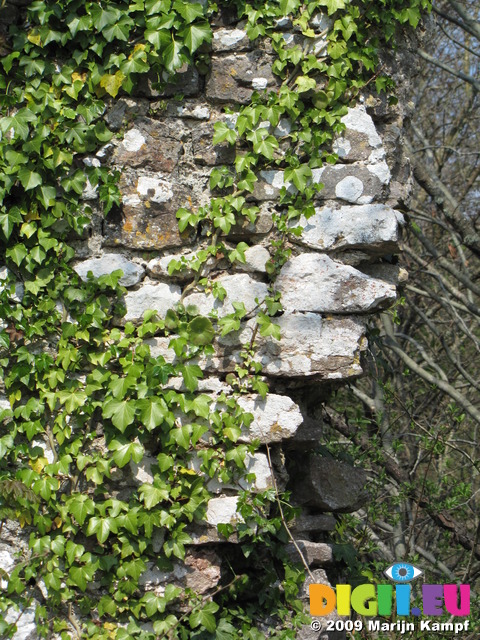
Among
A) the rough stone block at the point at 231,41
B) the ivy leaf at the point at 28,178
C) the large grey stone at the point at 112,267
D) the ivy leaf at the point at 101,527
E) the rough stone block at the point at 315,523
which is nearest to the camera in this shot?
the ivy leaf at the point at 101,527

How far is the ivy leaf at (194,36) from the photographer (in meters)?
2.47

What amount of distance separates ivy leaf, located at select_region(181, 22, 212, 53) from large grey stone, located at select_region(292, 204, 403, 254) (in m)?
0.76

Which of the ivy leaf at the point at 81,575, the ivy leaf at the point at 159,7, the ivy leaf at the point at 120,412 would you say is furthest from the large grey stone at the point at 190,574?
the ivy leaf at the point at 159,7

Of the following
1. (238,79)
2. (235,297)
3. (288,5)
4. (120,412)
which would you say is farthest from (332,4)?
(120,412)

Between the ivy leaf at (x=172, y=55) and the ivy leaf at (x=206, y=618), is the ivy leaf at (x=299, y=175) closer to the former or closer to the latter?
the ivy leaf at (x=172, y=55)

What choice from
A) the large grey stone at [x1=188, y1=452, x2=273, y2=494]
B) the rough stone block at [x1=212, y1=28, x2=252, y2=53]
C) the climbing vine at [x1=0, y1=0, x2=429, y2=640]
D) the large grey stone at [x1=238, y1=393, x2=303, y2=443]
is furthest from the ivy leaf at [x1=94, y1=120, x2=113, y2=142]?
the large grey stone at [x1=188, y1=452, x2=273, y2=494]

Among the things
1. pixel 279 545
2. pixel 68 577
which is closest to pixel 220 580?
pixel 279 545

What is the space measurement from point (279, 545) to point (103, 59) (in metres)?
1.99

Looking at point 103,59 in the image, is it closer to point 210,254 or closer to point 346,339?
point 210,254

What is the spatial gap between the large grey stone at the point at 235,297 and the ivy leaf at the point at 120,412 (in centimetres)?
45

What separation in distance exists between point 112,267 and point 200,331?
1.37 ft

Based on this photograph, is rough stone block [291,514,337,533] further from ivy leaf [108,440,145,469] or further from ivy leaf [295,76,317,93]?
ivy leaf [295,76,317,93]

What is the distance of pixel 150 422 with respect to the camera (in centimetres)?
232

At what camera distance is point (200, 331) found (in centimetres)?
248
